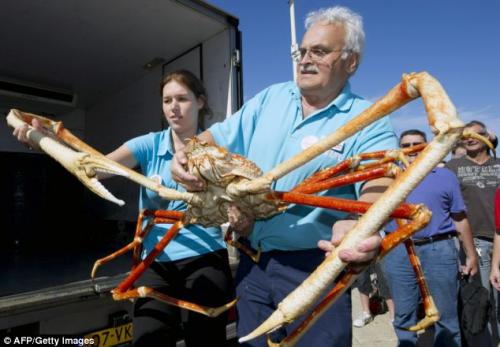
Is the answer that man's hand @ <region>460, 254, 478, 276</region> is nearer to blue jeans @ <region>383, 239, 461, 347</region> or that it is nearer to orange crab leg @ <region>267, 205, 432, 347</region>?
blue jeans @ <region>383, 239, 461, 347</region>

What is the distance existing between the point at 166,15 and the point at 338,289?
2.72 m

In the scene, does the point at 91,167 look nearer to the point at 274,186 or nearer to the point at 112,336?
the point at 274,186

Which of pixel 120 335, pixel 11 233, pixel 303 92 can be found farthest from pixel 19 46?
pixel 303 92

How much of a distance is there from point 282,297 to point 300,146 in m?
0.64

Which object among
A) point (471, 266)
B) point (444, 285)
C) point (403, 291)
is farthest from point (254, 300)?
point (471, 266)

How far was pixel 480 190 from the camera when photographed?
3.44 m

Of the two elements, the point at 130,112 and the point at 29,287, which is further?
the point at 130,112

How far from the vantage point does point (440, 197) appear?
9.44 ft

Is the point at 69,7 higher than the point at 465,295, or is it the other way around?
the point at 69,7

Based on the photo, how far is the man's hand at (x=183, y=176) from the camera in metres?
1.30

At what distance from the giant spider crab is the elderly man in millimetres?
97

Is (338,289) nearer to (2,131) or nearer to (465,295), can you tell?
(465,295)

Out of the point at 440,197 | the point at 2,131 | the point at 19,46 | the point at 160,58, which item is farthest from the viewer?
the point at 2,131

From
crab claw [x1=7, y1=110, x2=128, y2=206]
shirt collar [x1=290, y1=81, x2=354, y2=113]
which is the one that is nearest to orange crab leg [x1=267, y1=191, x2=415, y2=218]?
shirt collar [x1=290, y1=81, x2=354, y2=113]
